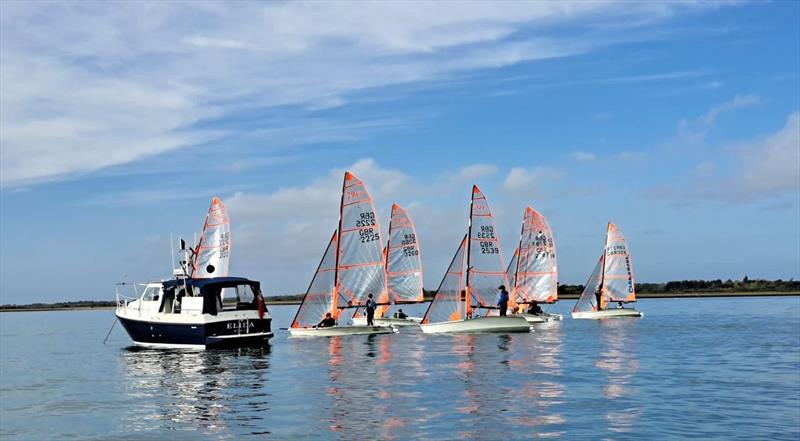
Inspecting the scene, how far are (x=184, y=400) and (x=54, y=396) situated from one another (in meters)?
7.20

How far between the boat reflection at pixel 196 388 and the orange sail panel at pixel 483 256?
17092mm

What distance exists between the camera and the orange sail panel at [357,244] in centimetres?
6119

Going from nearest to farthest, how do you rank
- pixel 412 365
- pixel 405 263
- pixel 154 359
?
pixel 412 365
pixel 154 359
pixel 405 263

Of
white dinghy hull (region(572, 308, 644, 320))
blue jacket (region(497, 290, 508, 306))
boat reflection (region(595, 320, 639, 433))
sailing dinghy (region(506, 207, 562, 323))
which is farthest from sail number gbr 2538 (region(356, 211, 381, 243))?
white dinghy hull (region(572, 308, 644, 320))

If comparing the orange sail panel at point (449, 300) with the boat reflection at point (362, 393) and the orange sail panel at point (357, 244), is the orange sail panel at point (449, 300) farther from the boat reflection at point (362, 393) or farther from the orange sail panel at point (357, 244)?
the boat reflection at point (362, 393)

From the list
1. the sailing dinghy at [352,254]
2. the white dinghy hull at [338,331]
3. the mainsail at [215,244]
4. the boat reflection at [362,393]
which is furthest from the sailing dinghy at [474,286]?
the mainsail at [215,244]

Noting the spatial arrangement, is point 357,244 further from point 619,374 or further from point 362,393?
point 362,393

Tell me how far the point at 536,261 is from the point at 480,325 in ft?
81.1

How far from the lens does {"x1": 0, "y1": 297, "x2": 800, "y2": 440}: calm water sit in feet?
79.0

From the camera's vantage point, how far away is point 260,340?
50.9m

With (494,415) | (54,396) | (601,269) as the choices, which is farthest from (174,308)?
(601,269)

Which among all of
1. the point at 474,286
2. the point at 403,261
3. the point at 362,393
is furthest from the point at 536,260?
the point at 362,393

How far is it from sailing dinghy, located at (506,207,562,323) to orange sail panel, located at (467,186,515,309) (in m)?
18.6

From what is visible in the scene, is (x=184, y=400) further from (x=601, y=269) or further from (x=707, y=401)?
(x=601, y=269)
